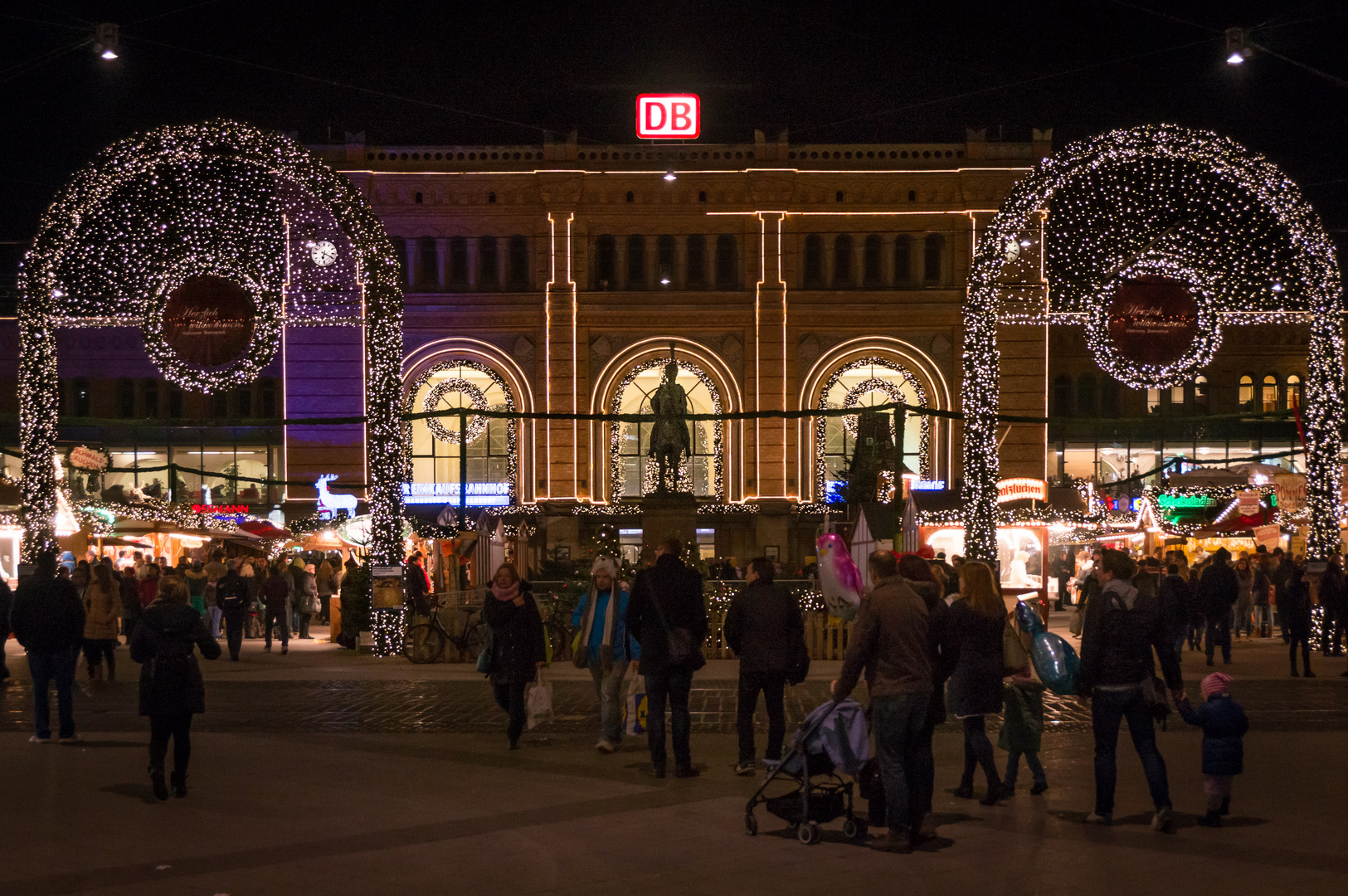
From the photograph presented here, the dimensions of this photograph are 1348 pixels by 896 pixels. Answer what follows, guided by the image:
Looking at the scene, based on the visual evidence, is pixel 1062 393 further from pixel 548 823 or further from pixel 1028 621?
pixel 548 823

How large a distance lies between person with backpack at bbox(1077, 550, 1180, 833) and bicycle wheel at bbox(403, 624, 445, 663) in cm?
1448

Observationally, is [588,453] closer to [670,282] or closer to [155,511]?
[670,282]

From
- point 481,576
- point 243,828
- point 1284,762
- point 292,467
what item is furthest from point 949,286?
point 243,828

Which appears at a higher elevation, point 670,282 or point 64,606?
point 670,282

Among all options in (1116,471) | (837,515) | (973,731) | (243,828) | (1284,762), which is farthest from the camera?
(1116,471)

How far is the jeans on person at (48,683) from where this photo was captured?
511 inches

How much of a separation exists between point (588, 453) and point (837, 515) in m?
10.0

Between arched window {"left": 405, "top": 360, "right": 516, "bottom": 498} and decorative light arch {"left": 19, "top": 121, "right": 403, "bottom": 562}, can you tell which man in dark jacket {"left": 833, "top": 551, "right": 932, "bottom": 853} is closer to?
decorative light arch {"left": 19, "top": 121, "right": 403, "bottom": 562}

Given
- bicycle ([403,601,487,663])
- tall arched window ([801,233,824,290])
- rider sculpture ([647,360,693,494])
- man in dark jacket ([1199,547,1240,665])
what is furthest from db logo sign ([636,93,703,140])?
man in dark jacket ([1199,547,1240,665])

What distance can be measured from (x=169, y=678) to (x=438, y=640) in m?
12.3

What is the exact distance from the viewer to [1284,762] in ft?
38.7

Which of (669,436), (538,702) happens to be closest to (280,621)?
(669,436)

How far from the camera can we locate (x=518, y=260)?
4475cm

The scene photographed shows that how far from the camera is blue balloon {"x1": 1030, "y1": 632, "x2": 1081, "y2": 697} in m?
10.3
